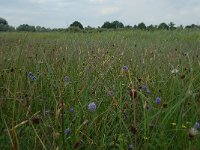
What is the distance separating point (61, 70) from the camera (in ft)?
9.52

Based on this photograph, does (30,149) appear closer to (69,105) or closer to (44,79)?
(69,105)

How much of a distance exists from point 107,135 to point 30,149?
43 centimetres

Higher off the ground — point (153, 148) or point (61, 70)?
point (61, 70)

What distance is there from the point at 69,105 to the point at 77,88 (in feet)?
0.77

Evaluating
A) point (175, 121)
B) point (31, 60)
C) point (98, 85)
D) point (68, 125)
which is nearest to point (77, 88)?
point (98, 85)

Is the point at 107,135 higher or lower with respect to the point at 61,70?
lower

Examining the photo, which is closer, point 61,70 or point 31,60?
point 61,70

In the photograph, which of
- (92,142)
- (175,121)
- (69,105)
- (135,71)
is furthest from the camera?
(135,71)

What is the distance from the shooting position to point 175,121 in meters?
1.82

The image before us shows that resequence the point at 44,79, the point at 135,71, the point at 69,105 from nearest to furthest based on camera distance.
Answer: the point at 69,105 < the point at 44,79 < the point at 135,71

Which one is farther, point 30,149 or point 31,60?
point 31,60

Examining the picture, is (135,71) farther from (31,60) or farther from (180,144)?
(180,144)

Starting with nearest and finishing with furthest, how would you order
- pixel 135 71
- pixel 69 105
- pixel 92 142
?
pixel 92 142 → pixel 69 105 → pixel 135 71

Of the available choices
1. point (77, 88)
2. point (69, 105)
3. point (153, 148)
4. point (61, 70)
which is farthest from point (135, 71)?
point (153, 148)
